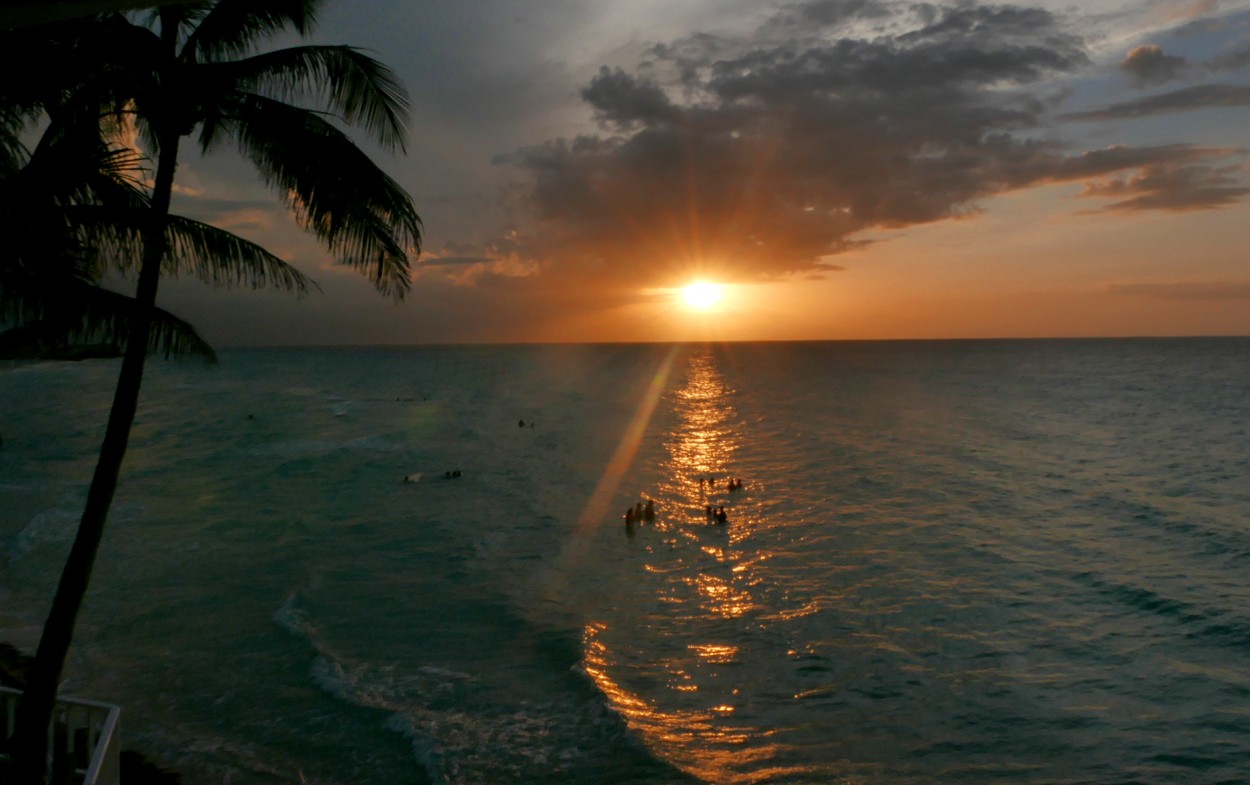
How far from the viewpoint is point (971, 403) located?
86750 mm

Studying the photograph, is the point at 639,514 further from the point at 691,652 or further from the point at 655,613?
the point at 691,652

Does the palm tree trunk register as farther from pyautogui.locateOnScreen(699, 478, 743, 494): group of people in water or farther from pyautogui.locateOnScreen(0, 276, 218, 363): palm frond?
pyautogui.locateOnScreen(699, 478, 743, 494): group of people in water

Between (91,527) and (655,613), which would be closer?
(91,527)

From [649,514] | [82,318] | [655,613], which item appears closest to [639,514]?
[649,514]

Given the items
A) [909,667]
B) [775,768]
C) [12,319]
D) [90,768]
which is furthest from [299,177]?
[909,667]

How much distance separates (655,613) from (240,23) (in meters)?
15.8

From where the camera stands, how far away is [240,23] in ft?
28.5

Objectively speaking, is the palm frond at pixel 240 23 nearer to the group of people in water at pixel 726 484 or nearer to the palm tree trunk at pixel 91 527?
the palm tree trunk at pixel 91 527

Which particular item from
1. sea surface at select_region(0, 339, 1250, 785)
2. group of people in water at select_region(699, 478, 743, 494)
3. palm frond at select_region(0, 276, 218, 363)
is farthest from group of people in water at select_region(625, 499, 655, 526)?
palm frond at select_region(0, 276, 218, 363)

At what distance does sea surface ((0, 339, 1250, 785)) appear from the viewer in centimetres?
1315

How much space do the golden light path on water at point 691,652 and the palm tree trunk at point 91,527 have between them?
28.9 ft

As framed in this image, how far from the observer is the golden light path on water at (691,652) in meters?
13.2

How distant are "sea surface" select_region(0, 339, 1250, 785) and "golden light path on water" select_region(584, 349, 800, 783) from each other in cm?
9

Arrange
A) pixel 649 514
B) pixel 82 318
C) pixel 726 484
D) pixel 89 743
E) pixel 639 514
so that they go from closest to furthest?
pixel 82 318, pixel 89 743, pixel 639 514, pixel 649 514, pixel 726 484
